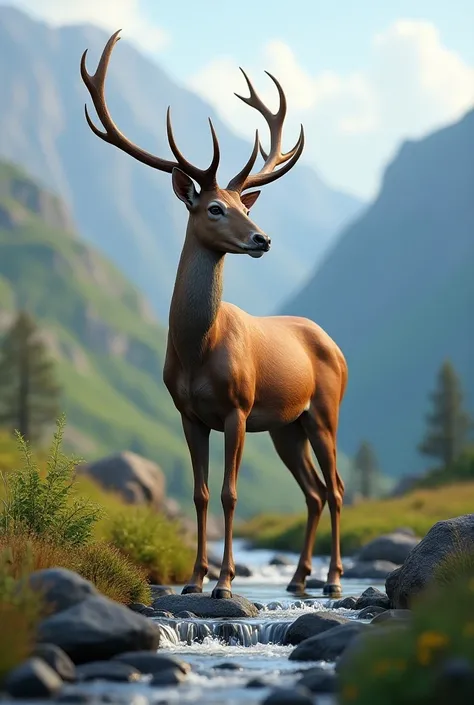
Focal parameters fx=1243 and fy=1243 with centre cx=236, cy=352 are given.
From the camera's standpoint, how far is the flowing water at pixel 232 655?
8.76 meters

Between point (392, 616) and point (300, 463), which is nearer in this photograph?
point (392, 616)

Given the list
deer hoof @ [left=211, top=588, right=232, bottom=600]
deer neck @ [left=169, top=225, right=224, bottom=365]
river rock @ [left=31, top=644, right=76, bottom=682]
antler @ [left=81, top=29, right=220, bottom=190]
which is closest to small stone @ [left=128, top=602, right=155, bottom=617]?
deer hoof @ [left=211, top=588, right=232, bottom=600]

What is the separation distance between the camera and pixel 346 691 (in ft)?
24.5

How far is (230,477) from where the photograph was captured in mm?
13828

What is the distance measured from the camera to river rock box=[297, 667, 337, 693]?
28.9ft

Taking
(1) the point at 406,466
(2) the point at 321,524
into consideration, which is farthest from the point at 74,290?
(2) the point at 321,524

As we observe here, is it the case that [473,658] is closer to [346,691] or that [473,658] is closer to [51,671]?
[346,691]

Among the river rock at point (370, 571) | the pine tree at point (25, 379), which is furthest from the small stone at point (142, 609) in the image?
the pine tree at point (25, 379)

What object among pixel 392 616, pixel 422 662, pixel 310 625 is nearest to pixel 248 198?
pixel 310 625

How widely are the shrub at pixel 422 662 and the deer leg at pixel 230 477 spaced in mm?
5393

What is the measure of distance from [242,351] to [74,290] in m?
188

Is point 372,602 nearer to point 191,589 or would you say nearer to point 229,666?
point 191,589

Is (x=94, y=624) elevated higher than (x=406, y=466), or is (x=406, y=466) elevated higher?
(x=406, y=466)

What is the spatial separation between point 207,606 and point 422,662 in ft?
19.2
